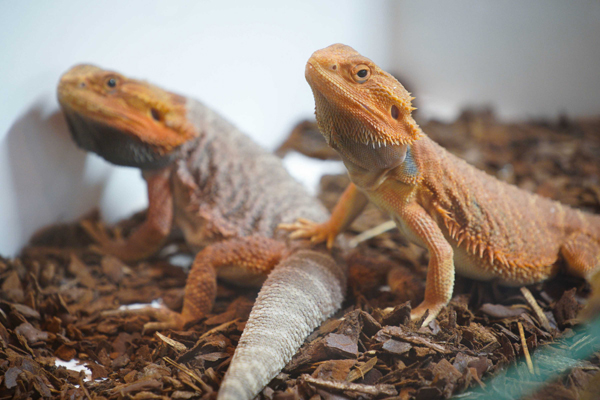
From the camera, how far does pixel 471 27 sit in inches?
140

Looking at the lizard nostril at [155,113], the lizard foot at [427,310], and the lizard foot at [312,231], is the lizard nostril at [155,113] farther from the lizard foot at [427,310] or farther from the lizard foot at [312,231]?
the lizard foot at [427,310]

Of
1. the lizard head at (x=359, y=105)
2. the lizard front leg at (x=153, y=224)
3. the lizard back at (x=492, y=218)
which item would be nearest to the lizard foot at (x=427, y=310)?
the lizard back at (x=492, y=218)

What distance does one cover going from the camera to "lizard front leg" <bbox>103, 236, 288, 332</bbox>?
2.23 meters

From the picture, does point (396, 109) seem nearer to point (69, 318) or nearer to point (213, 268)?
point (213, 268)

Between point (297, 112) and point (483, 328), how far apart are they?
2.31 metres

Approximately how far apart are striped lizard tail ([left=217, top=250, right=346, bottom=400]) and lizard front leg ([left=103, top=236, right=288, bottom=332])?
0.18 meters

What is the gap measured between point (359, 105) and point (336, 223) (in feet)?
2.57

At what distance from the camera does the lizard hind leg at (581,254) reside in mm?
2166

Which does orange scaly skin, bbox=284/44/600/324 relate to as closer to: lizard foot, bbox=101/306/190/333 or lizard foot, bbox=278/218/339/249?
lizard foot, bbox=278/218/339/249

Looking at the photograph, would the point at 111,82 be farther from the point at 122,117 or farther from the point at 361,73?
the point at 361,73

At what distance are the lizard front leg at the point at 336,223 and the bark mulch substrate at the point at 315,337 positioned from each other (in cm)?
23

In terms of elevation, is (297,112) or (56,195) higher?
(297,112)

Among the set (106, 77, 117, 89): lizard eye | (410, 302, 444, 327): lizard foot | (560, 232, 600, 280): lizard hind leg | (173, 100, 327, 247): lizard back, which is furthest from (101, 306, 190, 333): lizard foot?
(560, 232, 600, 280): lizard hind leg

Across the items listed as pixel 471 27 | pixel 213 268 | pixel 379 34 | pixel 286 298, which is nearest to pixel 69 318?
pixel 213 268
